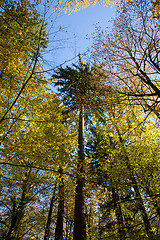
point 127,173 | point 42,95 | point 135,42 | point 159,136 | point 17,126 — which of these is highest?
point 135,42

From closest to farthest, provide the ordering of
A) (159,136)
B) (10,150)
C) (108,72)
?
1. (10,150)
2. (108,72)
3. (159,136)

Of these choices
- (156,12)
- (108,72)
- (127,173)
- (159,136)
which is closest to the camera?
(156,12)

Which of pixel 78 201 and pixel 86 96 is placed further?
pixel 86 96

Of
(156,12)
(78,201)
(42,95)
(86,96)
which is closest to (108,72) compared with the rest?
(86,96)

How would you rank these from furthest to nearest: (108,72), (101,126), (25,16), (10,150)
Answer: (101,126) < (108,72) < (25,16) < (10,150)

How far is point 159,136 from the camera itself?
6641 mm

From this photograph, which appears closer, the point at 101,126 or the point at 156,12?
the point at 156,12

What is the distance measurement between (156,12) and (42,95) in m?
4.66

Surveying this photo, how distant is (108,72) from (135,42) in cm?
144

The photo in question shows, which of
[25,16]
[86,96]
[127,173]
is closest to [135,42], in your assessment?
[86,96]

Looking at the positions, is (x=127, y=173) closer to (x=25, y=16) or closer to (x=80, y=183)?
(x=80, y=183)

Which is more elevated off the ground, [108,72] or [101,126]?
[101,126]

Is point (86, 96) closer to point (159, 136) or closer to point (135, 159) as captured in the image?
point (135, 159)

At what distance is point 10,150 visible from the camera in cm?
334
